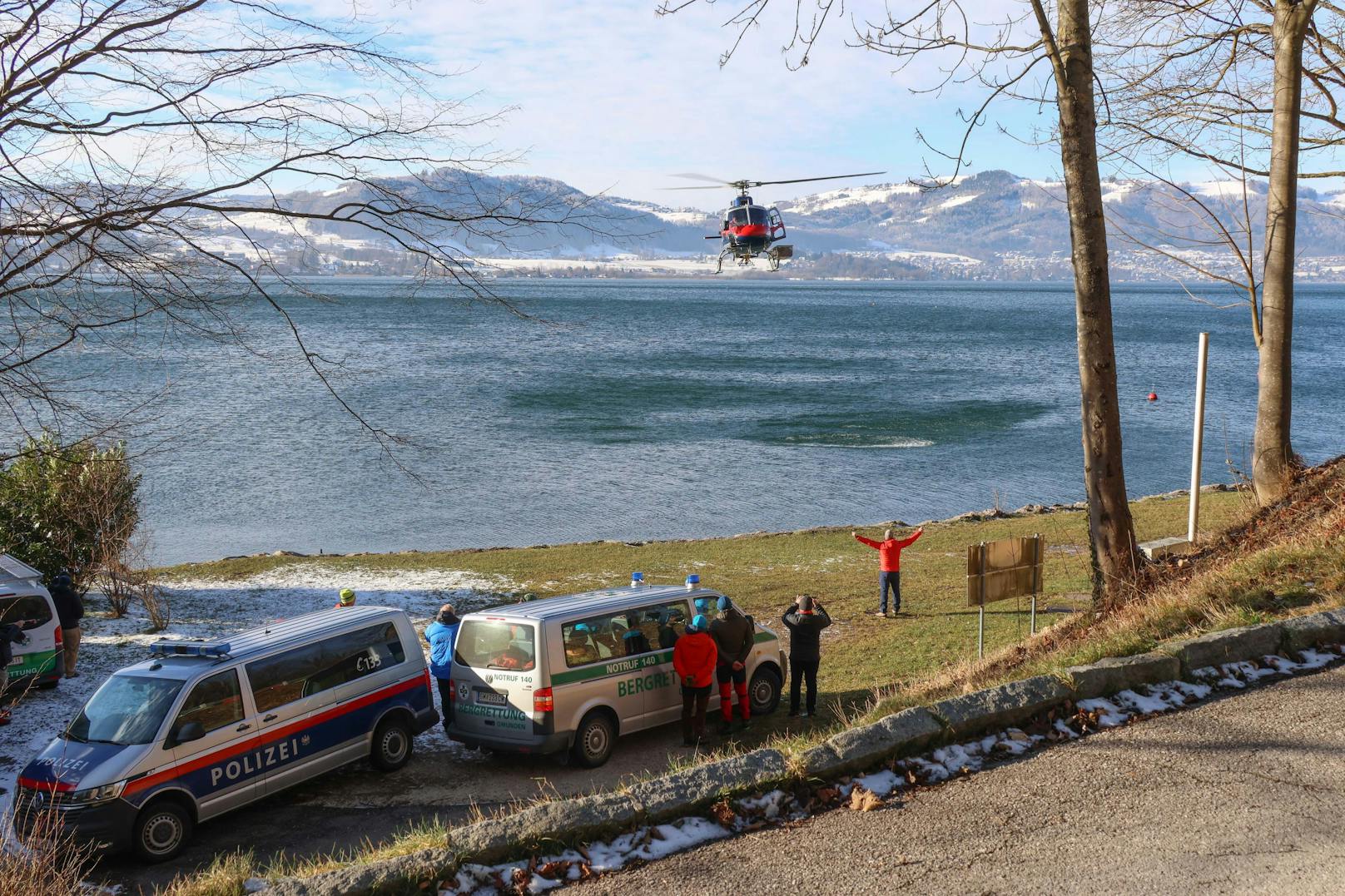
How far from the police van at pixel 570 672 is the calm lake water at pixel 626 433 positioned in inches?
128

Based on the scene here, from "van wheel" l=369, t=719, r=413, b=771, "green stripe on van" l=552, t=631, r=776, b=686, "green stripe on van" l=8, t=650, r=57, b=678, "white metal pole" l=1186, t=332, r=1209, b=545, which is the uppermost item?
"white metal pole" l=1186, t=332, r=1209, b=545

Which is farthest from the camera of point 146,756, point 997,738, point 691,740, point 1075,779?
point 691,740

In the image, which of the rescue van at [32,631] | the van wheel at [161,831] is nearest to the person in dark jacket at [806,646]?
the van wheel at [161,831]

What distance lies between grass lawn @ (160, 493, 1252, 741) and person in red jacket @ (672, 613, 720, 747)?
2.62ft

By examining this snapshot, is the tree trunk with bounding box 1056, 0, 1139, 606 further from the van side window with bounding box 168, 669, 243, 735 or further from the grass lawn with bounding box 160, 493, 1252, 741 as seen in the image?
the van side window with bounding box 168, 669, 243, 735

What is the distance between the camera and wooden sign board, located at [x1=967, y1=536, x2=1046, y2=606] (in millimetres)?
12719

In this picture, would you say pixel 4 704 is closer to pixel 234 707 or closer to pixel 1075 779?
pixel 234 707

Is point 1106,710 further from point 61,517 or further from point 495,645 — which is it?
point 61,517

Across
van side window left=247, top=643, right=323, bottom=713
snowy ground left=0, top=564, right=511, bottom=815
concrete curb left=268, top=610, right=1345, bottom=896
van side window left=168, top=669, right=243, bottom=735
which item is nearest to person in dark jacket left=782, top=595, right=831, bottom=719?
snowy ground left=0, top=564, right=511, bottom=815

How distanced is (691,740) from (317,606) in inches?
416

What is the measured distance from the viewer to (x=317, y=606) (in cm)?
1927

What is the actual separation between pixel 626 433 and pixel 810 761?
4405 cm

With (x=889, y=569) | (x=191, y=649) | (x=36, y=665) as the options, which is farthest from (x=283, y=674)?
(x=889, y=569)

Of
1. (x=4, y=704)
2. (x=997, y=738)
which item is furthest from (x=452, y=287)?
(x=4, y=704)
